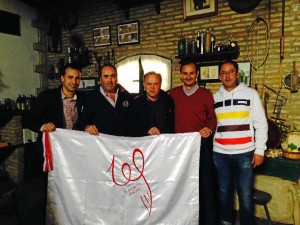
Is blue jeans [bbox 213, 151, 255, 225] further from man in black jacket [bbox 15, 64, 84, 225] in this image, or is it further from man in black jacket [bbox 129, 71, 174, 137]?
man in black jacket [bbox 15, 64, 84, 225]

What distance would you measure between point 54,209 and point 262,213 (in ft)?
8.57

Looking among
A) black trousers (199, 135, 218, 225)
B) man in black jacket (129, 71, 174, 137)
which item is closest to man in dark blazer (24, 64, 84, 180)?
man in black jacket (129, 71, 174, 137)

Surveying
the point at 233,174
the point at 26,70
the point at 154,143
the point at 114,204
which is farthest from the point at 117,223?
the point at 26,70

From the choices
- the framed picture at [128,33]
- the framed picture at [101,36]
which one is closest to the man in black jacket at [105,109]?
the framed picture at [128,33]

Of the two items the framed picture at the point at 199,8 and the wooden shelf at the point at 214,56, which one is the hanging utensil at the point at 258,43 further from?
the framed picture at the point at 199,8

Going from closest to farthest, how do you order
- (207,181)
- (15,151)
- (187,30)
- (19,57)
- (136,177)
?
(136,177)
(207,181)
(187,30)
(15,151)
(19,57)

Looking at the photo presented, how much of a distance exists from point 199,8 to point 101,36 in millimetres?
2308

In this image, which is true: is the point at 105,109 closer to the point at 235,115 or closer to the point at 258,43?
the point at 235,115

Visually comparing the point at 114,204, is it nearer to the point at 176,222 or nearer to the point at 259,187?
the point at 176,222

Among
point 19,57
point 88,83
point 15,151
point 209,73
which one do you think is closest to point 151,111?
point 209,73

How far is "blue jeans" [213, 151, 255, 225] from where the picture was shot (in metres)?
2.67

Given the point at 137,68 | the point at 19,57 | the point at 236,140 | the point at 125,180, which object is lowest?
the point at 125,180

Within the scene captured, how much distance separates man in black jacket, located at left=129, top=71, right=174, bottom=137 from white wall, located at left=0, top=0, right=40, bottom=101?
4.04 meters

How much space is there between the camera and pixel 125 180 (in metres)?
2.59
